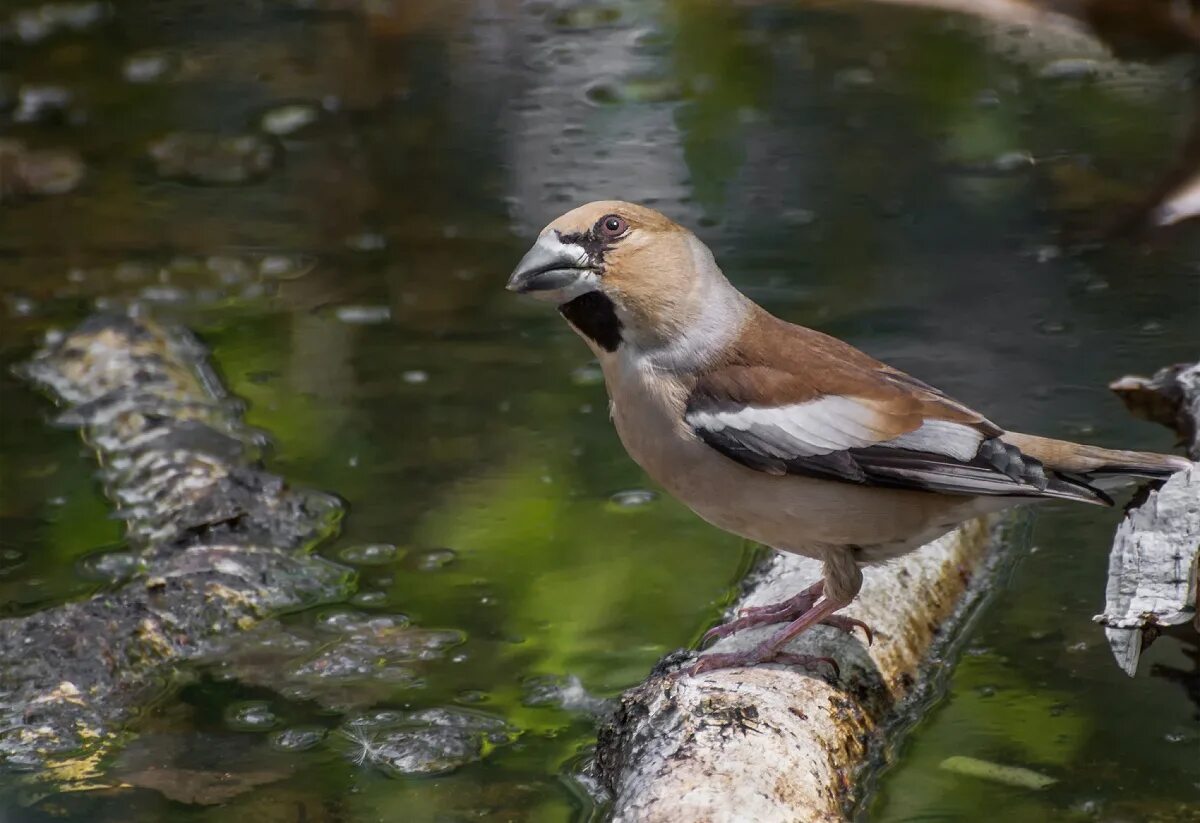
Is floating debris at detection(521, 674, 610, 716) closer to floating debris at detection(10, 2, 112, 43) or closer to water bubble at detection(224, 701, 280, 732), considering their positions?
water bubble at detection(224, 701, 280, 732)

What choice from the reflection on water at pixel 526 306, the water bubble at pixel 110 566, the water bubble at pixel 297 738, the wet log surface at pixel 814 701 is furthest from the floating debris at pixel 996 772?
the water bubble at pixel 110 566

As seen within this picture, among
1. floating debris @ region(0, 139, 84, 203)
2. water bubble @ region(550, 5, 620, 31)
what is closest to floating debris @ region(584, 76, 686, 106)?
water bubble @ region(550, 5, 620, 31)

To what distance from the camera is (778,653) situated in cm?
382

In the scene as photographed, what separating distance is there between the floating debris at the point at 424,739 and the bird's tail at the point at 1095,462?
4.83ft

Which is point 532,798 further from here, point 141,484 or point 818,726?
point 141,484

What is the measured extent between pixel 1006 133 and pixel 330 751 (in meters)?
5.47

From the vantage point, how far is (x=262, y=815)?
3.79m

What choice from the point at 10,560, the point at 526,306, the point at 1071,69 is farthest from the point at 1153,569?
the point at 1071,69

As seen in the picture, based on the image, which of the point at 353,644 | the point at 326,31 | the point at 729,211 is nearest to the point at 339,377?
the point at 353,644

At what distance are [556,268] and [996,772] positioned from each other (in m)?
1.59

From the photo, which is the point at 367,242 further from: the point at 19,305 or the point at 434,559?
the point at 434,559

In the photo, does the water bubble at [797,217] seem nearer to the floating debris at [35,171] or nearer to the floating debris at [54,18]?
the floating debris at [35,171]

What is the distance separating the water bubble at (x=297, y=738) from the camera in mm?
4059

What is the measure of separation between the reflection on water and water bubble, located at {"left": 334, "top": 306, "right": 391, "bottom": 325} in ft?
0.11
